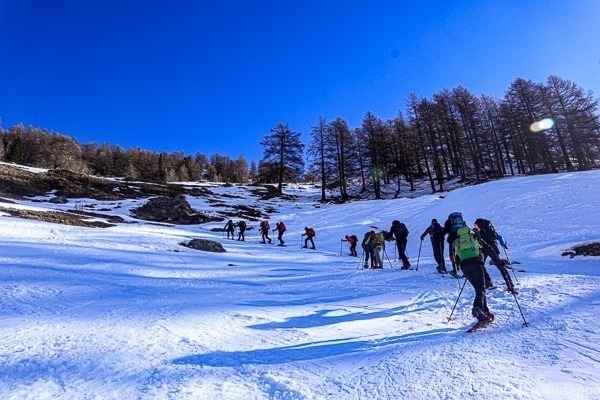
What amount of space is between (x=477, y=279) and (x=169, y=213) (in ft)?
81.0

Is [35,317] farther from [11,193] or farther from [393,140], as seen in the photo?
[393,140]

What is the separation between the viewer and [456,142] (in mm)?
39000

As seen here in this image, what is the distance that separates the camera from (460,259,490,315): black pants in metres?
4.79

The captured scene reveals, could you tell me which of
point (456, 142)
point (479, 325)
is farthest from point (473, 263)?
point (456, 142)

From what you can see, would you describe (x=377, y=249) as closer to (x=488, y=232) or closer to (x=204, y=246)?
(x=488, y=232)

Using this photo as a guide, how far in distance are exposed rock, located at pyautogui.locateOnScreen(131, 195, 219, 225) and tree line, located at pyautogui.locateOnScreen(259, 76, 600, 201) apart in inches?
719

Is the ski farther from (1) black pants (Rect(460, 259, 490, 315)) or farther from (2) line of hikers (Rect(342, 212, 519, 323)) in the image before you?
(1) black pants (Rect(460, 259, 490, 315))

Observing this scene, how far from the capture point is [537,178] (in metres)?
22.8

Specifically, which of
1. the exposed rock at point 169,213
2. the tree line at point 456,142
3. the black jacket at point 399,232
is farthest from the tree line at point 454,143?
the black jacket at point 399,232

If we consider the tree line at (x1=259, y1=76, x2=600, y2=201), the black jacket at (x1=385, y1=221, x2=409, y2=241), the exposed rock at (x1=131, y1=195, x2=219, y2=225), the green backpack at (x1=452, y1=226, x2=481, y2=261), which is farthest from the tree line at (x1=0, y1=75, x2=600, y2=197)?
the green backpack at (x1=452, y1=226, x2=481, y2=261)

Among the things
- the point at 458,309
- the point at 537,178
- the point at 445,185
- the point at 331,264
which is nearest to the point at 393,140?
the point at 445,185

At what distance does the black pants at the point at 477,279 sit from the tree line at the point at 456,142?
31.1 metres

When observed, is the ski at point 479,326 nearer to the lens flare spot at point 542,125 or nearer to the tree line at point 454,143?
the tree line at point 454,143

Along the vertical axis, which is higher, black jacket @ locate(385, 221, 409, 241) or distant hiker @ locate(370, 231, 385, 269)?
black jacket @ locate(385, 221, 409, 241)
